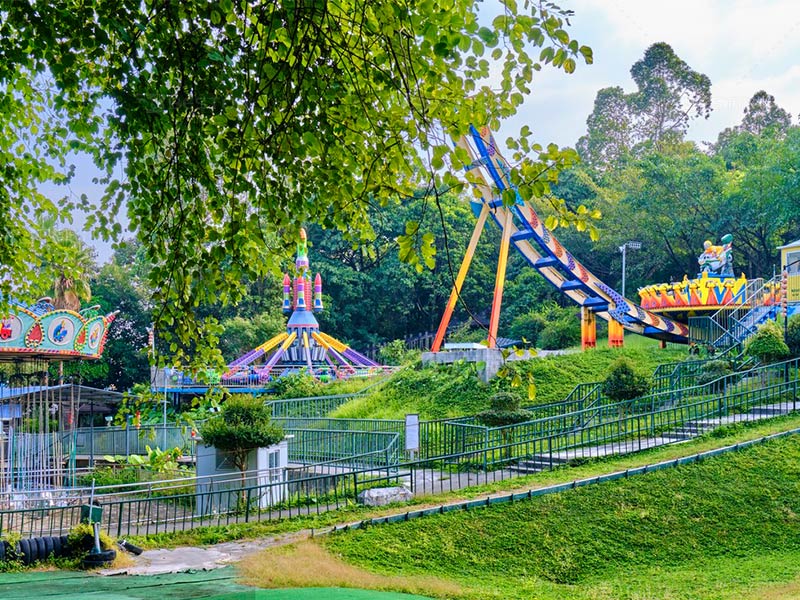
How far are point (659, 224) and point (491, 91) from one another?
119 ft

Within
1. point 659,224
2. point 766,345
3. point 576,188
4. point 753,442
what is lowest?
point 753,442

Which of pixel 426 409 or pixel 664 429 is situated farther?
pixel 426 409

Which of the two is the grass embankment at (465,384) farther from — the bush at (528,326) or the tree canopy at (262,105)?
the tree canopy at (262,105)

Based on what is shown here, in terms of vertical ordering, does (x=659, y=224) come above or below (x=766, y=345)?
above

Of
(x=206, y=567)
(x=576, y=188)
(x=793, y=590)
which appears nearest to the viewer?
(x=793, y=590)

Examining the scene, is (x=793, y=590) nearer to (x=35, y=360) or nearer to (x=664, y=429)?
(x=664, y=429)

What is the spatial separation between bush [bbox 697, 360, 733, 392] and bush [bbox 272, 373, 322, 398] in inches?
576

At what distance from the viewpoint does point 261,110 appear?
5105 mm

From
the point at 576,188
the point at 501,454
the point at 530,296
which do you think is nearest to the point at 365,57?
the point at 501,454

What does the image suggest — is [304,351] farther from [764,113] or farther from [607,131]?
[764,113]

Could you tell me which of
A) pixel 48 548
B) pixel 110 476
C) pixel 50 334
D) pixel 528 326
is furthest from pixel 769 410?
pixel 528 326

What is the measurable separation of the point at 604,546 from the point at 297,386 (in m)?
21.4

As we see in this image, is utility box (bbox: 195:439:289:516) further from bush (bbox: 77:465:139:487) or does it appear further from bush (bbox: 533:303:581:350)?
bush (bbox: 533:303:581:350)

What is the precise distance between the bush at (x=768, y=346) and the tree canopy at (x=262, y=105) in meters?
17.4
